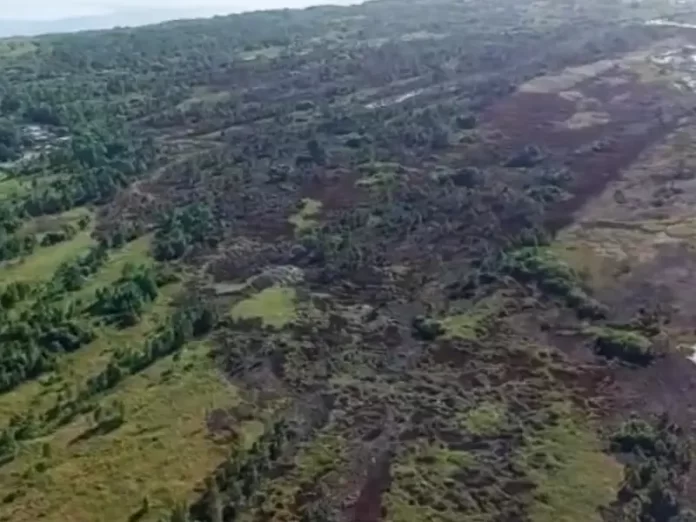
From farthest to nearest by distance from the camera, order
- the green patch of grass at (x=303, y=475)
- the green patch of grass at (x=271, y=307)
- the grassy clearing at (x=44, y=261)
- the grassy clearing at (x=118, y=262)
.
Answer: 1. the grassy clearing at (x=44, y=261)
2. the grassy clearing at (x=118, y=262)
3. the green patch of grass at (x=271, y=307)
4. the green patch of grass at (x=303, y=475)

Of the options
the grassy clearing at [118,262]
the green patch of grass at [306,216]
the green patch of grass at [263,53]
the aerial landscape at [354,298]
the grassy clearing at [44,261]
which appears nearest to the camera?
the aerial landscape at [354,298]

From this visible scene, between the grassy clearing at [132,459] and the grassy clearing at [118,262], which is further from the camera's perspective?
the grassy clearing at [118,262]

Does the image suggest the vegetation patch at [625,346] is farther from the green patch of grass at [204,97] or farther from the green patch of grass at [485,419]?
the green patch of grass at [204,97]

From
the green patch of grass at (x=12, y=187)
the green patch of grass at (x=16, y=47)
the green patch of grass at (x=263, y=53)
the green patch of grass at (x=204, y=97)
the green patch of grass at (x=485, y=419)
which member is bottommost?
the green patch of grass at (x=485, y=419)

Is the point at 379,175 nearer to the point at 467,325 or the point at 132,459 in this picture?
the point at 467,325

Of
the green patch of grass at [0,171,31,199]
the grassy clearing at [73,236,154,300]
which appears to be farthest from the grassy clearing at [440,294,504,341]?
the green patch of grass at [0,171,31,199]

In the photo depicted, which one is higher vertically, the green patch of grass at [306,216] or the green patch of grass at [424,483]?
the green patch of grass at [306,216]

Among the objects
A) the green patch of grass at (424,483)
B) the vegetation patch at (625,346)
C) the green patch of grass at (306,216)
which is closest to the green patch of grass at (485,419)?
the green patch of grass at (424,483)
